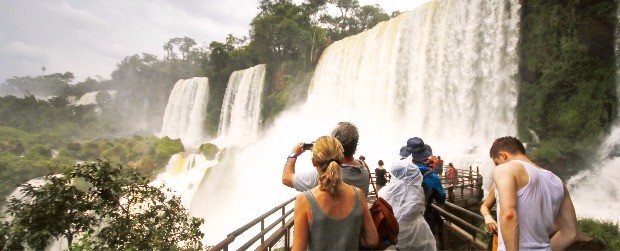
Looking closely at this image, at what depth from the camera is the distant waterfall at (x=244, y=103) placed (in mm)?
32469

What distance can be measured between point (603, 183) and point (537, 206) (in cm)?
1242

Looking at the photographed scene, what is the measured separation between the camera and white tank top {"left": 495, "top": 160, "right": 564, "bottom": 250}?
1.87 m

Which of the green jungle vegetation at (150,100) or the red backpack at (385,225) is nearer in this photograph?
the red backpack at (385,225)

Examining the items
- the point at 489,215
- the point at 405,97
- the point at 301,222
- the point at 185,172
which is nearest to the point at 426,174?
the point at 489,215

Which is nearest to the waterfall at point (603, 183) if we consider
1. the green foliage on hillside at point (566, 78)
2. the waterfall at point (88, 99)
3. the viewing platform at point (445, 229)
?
the green foliage on hillside at point (566, 78)

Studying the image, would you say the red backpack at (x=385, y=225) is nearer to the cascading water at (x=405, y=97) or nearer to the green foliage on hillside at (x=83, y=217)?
the green foliage on hillside at (x=83, y=217)

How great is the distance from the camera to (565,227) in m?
1.95

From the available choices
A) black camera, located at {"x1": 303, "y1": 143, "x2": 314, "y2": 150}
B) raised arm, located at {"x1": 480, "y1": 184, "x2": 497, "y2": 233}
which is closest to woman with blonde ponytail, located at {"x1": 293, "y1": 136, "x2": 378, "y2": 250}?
black camera, located at {"x1": 303, "y1": 143, "x2": 314, "y2": 150}

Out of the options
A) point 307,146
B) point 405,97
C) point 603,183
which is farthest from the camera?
point 405,97

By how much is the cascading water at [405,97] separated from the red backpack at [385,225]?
1355 centimetres

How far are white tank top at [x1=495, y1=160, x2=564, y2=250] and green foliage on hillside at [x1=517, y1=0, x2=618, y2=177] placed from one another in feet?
42.6

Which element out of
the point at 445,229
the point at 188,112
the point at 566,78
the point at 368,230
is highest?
the point at 566,78

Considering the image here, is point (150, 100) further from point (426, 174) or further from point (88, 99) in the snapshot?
point (426, 174)

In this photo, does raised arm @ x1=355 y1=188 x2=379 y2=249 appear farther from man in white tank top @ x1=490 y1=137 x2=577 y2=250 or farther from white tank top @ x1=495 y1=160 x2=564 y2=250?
white tank top @ x1=495 y1=160 x2=564 y2=250
